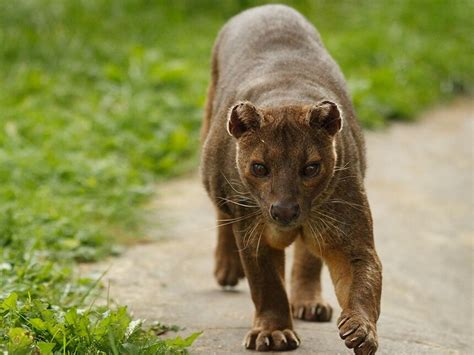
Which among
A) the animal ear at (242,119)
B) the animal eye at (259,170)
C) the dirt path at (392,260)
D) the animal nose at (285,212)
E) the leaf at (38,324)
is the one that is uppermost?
the animal ear at (242,119)

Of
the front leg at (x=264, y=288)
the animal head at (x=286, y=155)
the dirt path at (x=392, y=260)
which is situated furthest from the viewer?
the dirt path at (x=392, y=260)

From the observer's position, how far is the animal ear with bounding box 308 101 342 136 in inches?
202

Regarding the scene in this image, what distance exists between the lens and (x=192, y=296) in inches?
259

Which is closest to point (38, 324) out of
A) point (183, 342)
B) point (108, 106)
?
point (183, 342)

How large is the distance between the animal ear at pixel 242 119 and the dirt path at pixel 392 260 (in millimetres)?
1067

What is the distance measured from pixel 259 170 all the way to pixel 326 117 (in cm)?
41

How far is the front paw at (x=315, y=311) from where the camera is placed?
6.14 metres

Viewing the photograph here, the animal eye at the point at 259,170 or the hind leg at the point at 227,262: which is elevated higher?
the animal eye at the point at 259,170

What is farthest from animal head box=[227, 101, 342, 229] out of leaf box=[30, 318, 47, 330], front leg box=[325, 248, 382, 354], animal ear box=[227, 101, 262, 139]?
leaf box=[30, 318, 47, 330]

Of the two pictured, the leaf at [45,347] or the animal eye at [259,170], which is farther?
the animal eye at [259,170]

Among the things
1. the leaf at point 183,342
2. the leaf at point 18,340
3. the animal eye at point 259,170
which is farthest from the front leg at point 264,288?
the leaf at point 18,340

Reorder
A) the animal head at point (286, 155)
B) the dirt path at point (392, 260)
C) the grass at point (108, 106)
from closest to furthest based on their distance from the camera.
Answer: the animal head at point (286, 155)
the grass at point (108, 106)
the dirt path at point (392, 260)

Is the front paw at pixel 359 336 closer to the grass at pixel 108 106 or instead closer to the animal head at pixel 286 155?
the animal head at pixel 286 155

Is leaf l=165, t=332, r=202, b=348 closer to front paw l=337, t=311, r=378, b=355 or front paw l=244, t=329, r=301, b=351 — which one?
front paw l=244, t=329, r=301, b=351
